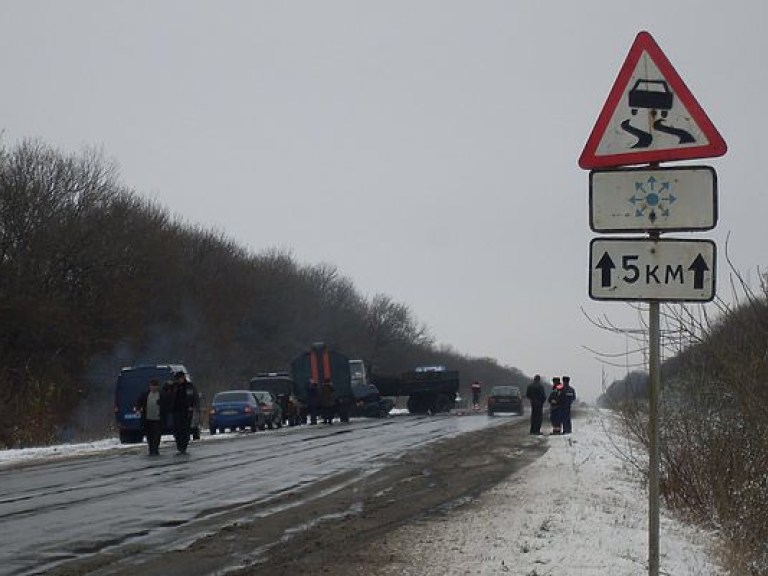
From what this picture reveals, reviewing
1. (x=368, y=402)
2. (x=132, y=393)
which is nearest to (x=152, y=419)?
(x=132, y=393)

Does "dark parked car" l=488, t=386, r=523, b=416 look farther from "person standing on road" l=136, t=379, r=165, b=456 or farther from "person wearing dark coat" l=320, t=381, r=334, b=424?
"person standing on road" l=136, t=379, r=165, b=456

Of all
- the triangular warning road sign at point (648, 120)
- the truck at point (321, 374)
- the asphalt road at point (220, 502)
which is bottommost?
the asphalt road at point (220, 502)

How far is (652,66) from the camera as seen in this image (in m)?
6.75

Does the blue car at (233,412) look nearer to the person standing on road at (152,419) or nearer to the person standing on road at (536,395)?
the person standing on road at (536,395)

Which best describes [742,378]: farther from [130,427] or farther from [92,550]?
[130,427]

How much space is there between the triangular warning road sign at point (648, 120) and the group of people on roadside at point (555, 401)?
95.5 feet

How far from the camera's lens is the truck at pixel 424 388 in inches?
2675

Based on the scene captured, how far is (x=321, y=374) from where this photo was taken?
5684 centimetres

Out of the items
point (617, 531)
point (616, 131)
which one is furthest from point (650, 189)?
point (617, 531)

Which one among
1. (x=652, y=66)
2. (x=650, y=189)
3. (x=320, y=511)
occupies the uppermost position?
(x=652, y=66)

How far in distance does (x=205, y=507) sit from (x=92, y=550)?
4.09 metres

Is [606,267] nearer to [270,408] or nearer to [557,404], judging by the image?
[557,404]

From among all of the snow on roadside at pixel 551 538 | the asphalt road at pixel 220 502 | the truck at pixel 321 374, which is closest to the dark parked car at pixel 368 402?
the truck at pixel 321 374

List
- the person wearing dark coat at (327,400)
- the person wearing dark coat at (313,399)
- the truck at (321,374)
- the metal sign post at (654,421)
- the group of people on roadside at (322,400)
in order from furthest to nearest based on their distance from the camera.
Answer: the truck at (321,374) → the person wearing dark coat at (313,399) → the group of people on roadside at (322,400) → the person wearing dark coat at (327,400) → the metal sign post at (654,421)
